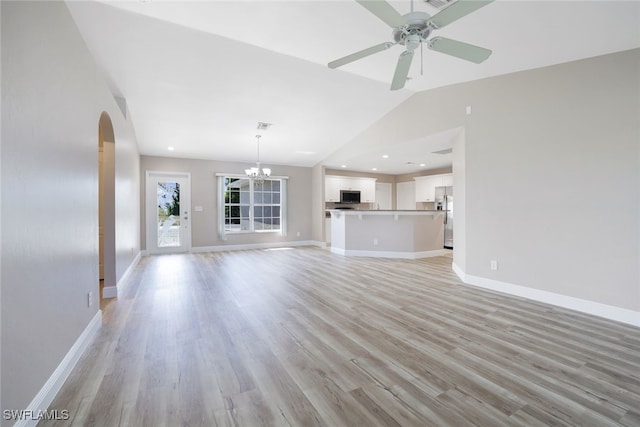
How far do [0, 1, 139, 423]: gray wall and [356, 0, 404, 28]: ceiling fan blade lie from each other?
6.11ft

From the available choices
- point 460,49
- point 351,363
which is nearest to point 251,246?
point 351,363

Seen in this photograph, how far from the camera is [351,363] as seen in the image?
2021 millimetres

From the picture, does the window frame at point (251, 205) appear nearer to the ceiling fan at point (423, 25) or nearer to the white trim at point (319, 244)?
the white trim at point (319, 244)

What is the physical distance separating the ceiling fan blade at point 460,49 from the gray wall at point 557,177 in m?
1.91

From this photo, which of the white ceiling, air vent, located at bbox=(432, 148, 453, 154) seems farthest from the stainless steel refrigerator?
the white ceiling

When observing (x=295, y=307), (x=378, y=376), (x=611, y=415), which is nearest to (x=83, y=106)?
(x=295, y=307)

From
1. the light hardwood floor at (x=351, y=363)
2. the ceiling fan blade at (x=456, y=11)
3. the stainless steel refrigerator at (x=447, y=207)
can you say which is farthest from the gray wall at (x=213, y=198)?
the ceiling fan blade at (x=456, y=11)

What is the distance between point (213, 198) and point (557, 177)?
717 centimetres

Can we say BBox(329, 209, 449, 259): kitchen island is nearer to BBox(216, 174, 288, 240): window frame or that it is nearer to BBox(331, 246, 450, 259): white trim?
BBox(331, 246, 450, 259): white trim

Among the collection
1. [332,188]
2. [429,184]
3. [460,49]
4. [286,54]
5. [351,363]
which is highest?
[286,54]

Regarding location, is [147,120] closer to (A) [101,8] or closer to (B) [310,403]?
(A) [101,8]

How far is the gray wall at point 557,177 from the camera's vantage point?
9.34 feet

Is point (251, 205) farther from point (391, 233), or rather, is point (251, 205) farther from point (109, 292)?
point (109, 292)

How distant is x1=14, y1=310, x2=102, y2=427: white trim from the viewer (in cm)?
144
